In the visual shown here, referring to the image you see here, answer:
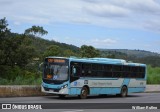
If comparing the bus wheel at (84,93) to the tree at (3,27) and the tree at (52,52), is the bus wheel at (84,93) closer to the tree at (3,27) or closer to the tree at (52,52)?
the tree at (3,27)

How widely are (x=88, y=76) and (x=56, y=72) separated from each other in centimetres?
274

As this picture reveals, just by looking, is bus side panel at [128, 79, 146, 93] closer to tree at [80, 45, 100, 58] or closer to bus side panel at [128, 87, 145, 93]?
bus side panel at [128, 87, 145, 93]

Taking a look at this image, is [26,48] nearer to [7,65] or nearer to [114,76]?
[7,65]

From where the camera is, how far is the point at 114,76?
109ft

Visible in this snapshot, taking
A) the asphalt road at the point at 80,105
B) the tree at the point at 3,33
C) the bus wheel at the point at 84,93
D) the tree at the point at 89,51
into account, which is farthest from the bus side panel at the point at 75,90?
the tree at the point at 89,51

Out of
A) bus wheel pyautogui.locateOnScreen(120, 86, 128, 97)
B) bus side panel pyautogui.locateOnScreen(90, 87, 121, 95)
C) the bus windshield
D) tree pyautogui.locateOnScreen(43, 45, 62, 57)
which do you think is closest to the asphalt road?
the bus windshield

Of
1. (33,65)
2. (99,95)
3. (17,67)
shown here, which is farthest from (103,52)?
(99,95)

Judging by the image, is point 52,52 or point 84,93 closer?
point 84,93

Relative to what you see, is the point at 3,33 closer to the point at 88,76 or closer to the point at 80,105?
the point at 88,76

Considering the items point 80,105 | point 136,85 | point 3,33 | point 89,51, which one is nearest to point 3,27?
point 3,33

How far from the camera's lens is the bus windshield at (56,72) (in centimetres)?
2832

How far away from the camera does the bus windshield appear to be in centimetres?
2832

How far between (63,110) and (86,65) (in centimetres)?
1107

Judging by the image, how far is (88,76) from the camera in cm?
3025
